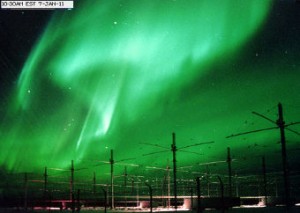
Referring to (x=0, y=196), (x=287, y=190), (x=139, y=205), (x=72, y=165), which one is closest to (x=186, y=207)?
(x=139, y=205)

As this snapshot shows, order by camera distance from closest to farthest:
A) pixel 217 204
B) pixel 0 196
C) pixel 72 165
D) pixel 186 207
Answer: pixel 217 204
pixel 186 207
pixel 72 165
pixel 0 196

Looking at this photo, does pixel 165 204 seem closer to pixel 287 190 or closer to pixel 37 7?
pixel 287 190

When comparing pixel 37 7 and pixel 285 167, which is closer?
pixel 37 7

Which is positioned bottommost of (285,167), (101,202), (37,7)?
(101,202)

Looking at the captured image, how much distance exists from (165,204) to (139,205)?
349 centimetres

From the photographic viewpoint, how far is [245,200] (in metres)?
52.9

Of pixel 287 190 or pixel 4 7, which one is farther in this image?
pixel 287 190

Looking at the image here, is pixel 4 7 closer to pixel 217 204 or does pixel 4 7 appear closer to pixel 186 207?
pixel 217 204

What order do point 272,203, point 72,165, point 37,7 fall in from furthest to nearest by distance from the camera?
point 72,165 < point 272,203 < point 37,7

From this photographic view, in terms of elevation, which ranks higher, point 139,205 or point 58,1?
point 58,1

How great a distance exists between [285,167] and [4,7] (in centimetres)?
1906

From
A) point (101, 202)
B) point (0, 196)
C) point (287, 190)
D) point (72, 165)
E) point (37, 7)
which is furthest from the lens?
point (0, 196)

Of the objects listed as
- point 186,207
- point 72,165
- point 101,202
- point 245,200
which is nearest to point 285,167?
point 186,207

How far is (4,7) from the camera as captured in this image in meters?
13.4
